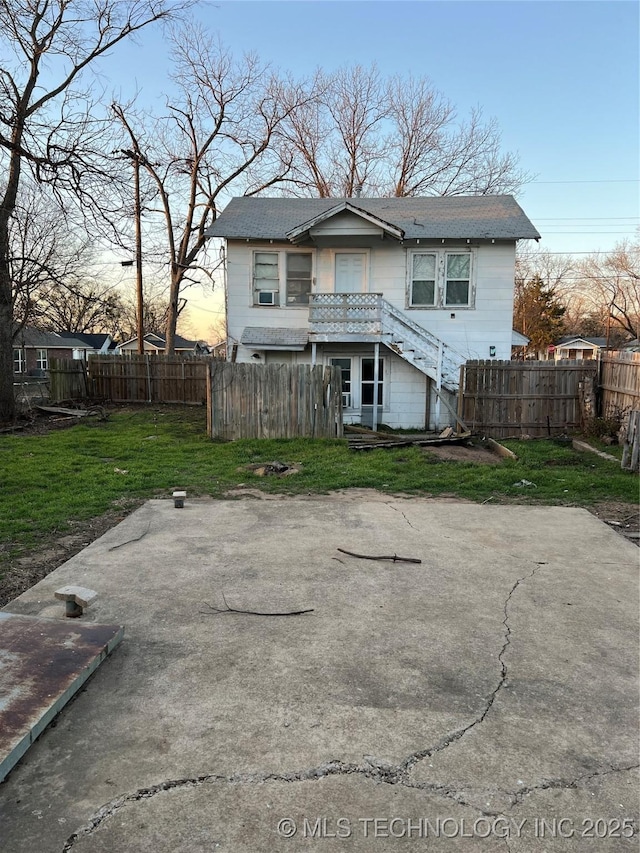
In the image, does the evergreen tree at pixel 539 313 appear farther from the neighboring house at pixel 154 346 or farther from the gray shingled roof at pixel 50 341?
Answer: the gray shingled roof at pixel 50 341

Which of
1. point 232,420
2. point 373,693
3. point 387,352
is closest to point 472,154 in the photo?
point 387,352

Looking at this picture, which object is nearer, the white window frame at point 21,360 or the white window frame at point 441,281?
the white window frame at point 441,281

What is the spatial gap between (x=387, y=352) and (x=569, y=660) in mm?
11935

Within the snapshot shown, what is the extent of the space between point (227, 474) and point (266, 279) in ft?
26.7

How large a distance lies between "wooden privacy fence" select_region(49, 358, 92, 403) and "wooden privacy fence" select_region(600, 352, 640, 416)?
16951mm

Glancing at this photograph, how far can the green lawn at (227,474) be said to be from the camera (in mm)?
7039

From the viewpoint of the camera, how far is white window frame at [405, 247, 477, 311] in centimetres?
1464

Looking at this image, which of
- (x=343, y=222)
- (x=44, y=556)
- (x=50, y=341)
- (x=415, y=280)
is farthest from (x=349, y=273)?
(x=50, y=341)

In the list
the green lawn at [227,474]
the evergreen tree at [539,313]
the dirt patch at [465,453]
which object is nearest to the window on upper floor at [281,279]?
the green lawn at [227,474]

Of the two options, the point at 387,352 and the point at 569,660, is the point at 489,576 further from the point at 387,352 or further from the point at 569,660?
the point at 387,352

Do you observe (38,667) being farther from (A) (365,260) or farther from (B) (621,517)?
(A) (365,260)

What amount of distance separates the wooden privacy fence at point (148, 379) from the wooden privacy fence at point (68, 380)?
31cm

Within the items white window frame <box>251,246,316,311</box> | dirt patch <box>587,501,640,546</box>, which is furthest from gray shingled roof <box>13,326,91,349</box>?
dirt patch <box>587,501,640,546</box>

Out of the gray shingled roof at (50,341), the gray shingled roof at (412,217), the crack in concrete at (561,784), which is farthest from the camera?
the gray shingled roof at (50,341)
